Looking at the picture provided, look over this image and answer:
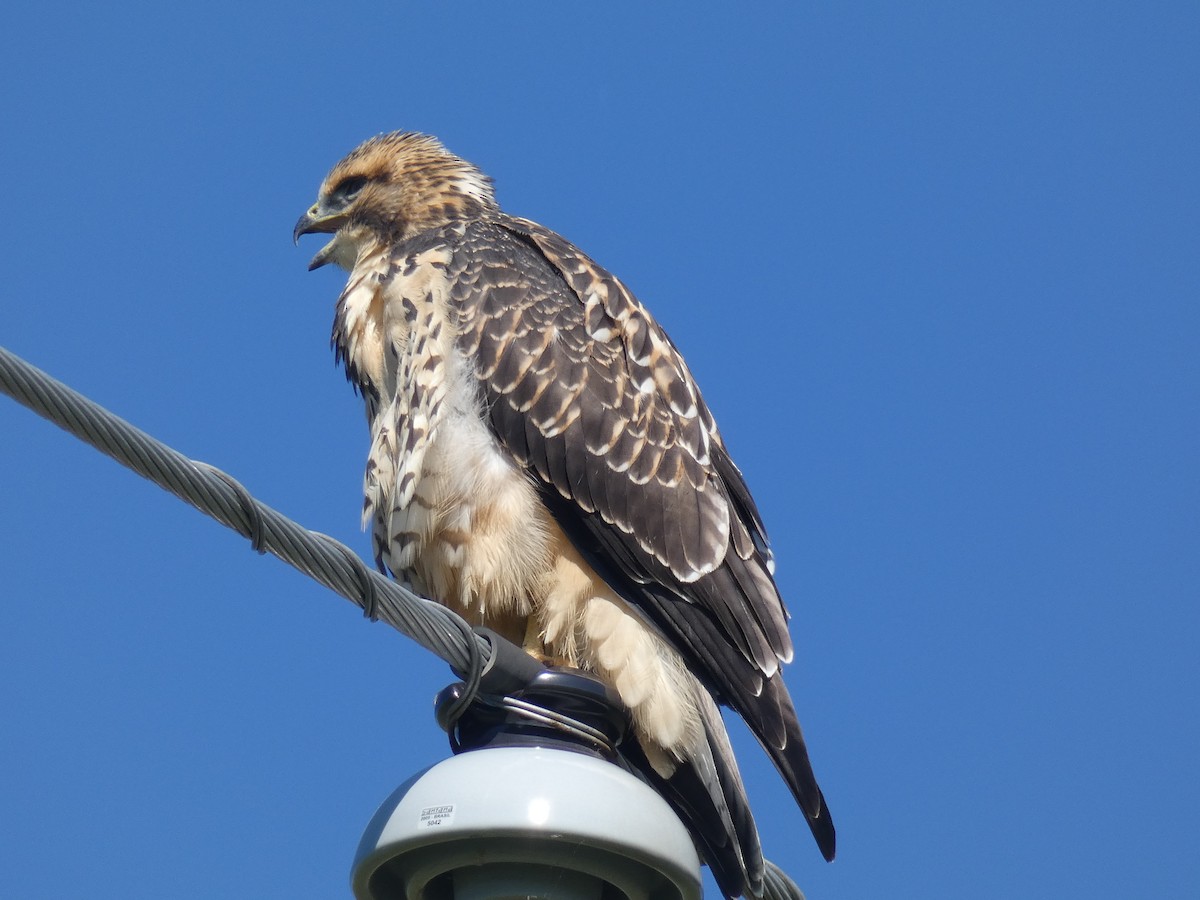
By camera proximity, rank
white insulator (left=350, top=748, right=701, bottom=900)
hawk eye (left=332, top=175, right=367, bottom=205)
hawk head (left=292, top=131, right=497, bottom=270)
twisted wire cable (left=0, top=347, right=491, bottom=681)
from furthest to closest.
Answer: hawk eye (left=332, top=175, right=367, bottom=205), hawk head (left=292, top=131, right=497, bottom=270), white insulator (left=350, top=748, right=701, bottom=900), twisted wire cable (left=0, top=347, right=491, bottom=681)

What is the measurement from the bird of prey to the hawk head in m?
0.67

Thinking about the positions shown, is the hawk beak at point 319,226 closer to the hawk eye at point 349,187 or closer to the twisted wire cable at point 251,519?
the hawk eye at point 349,187

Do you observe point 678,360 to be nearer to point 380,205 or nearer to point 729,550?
point 729,550

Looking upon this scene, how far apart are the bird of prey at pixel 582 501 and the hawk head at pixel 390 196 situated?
67 centimetres

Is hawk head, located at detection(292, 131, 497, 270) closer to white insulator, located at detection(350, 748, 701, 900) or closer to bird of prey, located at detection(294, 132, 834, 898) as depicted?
bird of prey, located at detection(294, 132, 834, 898)

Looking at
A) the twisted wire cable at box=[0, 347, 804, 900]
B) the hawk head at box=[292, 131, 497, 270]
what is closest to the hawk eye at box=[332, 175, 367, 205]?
the hawk head at box=[292, 131, 497, 270]

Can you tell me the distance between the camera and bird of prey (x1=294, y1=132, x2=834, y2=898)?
206 inches

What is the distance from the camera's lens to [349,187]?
7395mm

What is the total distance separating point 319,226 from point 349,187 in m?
0.24

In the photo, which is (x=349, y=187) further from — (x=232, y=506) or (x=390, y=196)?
(x=232, y=506)

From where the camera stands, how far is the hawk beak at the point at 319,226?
283 inches

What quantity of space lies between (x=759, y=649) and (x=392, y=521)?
131 cm

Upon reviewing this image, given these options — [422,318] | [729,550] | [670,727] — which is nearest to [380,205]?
[422,318]

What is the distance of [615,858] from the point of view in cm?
359
